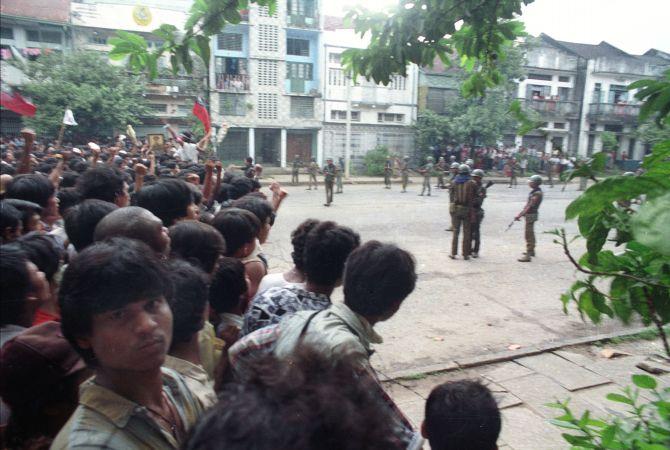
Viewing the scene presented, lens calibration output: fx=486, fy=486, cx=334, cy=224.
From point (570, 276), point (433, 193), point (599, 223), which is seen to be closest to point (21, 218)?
point (599, 223)

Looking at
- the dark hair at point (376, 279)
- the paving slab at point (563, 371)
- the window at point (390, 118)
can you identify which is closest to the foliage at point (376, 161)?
the window at point (390, 118)

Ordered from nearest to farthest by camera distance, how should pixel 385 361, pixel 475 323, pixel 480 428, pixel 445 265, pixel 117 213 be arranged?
1. pixel 480 428
2. pixel 117 213
3. pixel 385 361
4. pixel 475 323
5. pixel 445 265

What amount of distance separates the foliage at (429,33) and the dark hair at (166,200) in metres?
1.36

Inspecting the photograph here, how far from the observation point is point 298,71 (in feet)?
94.8

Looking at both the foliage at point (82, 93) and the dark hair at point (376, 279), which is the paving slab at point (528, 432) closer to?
the dark hair at point (376, 279)

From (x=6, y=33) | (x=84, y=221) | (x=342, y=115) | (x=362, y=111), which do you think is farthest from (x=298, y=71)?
(x=84, y=221)

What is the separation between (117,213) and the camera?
2199 millimetres

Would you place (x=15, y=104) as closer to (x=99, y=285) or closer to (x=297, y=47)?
(x=99, y=285)

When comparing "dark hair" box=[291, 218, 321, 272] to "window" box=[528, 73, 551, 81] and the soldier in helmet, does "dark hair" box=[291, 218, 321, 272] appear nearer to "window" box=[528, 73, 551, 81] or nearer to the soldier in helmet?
the soldier in helmet

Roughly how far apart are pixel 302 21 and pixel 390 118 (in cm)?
773

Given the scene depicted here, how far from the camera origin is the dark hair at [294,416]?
714 mm

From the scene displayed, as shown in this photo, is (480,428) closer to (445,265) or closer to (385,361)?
(385,361)

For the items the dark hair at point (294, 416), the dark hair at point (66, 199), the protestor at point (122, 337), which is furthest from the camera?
the dark hair at point (66, 199)

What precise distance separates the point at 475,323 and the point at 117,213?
13.8 ft
